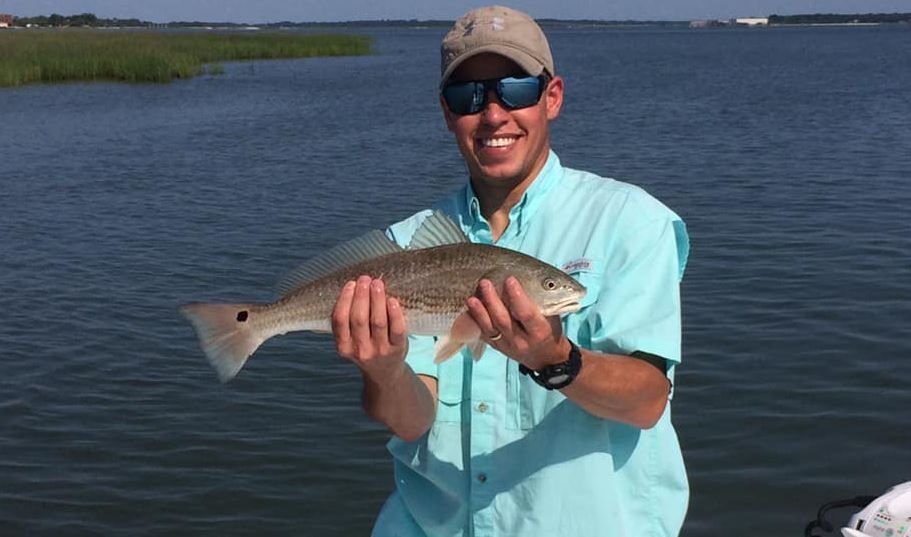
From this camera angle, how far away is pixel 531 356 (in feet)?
9.75

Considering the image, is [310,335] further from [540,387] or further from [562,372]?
[562,372]

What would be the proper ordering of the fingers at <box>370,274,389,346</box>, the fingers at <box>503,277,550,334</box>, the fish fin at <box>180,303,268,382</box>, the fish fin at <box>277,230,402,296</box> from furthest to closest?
the fish fin at <box>180,303,268,382</box>
the fish fin at <box>277,230,402,296</box>
the fingers at <box>370,274,389,346</box>
the fingers at <box>503,277,550,334</box>

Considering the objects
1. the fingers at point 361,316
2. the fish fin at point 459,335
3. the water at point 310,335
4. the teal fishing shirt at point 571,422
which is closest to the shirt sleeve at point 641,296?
the teal fishing shirt at point 571,422

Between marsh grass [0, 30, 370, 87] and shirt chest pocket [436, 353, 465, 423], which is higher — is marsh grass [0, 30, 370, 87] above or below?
below

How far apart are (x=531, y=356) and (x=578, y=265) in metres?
0.39

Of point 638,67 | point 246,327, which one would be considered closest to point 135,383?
point 246,327

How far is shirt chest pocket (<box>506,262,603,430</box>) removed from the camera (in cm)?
321

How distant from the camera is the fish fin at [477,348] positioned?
3078 mm

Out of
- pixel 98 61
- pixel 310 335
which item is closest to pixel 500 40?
pixel 310 335

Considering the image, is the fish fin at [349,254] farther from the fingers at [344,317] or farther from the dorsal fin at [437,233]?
the fingers at [344,317]

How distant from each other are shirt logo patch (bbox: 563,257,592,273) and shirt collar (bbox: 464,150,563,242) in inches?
8.6

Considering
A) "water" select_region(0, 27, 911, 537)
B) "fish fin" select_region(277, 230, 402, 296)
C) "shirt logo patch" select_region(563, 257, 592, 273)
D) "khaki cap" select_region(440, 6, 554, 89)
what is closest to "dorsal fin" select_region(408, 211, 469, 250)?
"fish fin" select_region(277, 230, 402, 296)

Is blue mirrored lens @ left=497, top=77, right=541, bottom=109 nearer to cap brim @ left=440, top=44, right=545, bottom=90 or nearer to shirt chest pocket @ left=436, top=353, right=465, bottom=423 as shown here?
cap brim @ left=440, top=44, right=545, bottom=90

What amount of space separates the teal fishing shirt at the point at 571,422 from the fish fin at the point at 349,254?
14.3 inches
